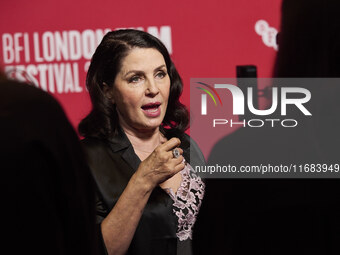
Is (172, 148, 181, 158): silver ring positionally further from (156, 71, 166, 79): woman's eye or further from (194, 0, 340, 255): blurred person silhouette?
(194, 0, 340, 255): blurred person silhouette

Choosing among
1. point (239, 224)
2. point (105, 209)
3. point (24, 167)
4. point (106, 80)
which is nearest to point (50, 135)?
point (24, 167)

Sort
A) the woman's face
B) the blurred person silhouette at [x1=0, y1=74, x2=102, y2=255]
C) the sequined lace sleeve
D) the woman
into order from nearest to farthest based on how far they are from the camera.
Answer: the blurred person silhouette at [x1=0, y1=74, x2=102, y2=255]
the woman
the sequined lace sleeve
the woman's face

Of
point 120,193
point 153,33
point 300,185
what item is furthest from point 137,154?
point 153,33

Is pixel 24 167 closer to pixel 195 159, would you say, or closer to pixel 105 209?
pixel 105 209

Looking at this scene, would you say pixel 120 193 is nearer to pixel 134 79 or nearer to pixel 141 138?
pixel 141 138

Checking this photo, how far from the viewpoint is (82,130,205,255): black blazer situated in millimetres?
1502

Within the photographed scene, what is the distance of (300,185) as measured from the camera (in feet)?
2.52

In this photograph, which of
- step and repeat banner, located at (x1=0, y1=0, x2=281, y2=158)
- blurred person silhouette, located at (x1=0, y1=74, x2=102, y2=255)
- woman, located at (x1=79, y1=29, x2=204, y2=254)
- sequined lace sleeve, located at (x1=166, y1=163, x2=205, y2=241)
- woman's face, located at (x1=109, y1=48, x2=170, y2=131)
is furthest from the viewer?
step and repeat banner, located at (x1=0, y1=0, x2=281, y2=158)

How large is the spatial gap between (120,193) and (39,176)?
2.82 feet

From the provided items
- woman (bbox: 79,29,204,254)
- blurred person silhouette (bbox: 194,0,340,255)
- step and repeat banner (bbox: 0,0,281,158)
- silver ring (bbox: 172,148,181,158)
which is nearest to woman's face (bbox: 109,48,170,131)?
woman (bbox: 79,29,204,254)

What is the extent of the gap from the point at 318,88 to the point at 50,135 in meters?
0.36

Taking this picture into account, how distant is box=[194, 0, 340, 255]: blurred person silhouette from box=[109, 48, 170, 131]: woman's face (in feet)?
2.81

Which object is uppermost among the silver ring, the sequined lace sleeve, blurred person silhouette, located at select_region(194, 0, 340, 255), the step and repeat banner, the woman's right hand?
the step and repeat banner

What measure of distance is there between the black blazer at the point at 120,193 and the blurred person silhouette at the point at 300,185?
680 millimetres
